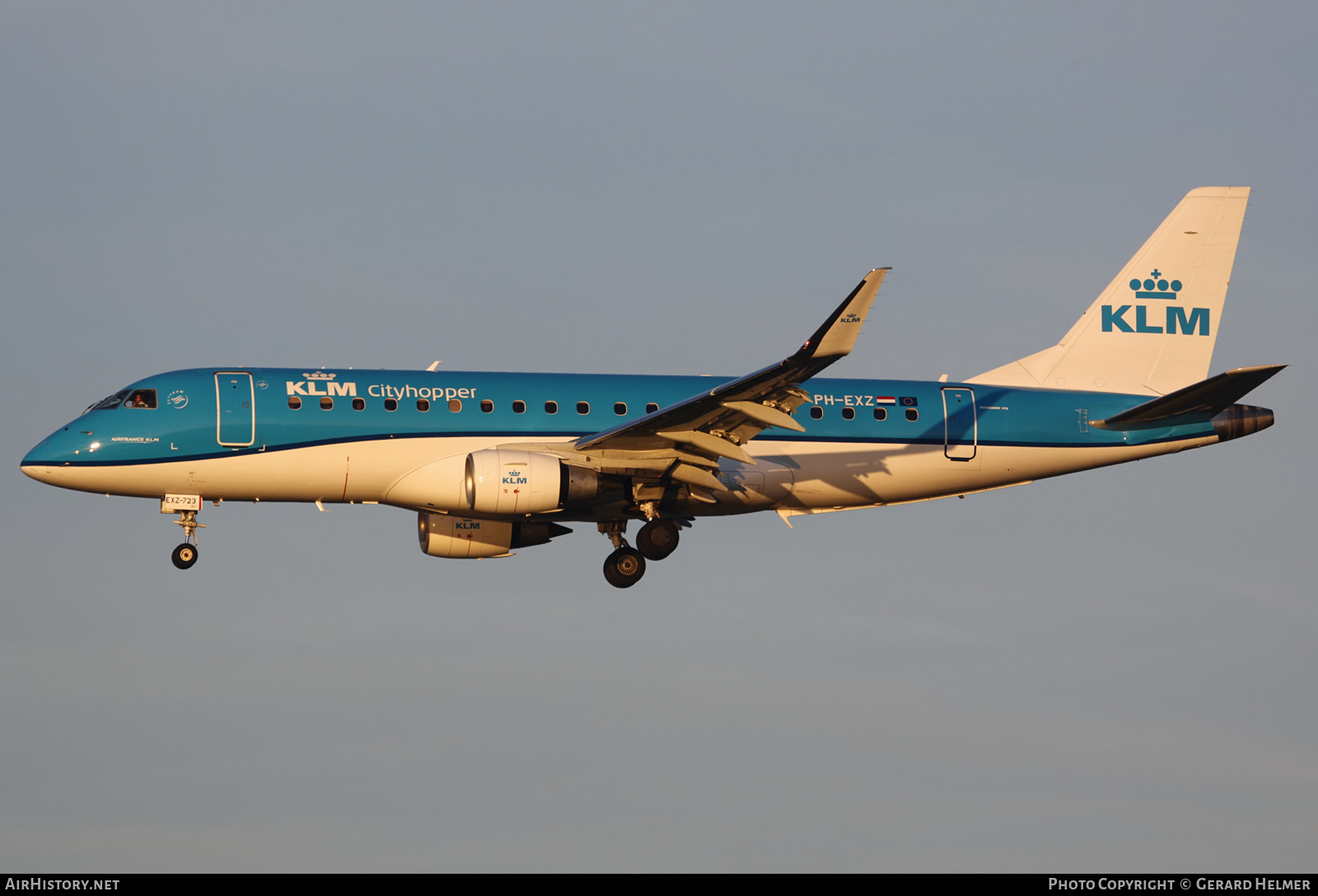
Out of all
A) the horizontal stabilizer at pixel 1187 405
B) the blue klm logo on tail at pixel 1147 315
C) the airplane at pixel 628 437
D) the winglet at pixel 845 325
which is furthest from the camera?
the blue klm logo on tail at pixel 1147 315

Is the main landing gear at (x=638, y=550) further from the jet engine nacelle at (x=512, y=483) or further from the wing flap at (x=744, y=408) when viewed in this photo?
the jet engine nacelle at (x=512, y=483)

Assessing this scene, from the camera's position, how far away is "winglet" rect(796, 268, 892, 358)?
33.7m

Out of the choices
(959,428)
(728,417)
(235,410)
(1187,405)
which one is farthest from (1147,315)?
(235,410)

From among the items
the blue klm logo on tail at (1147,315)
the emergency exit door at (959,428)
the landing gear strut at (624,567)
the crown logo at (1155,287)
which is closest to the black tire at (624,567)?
the landing gear strut at (624,567)

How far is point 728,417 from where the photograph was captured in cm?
3934

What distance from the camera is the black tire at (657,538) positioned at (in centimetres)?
4275

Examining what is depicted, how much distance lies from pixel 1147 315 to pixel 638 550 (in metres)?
15.7

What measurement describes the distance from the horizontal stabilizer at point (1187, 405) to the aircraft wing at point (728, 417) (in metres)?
10.2

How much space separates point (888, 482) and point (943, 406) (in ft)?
8.32

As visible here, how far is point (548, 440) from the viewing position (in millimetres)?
41344

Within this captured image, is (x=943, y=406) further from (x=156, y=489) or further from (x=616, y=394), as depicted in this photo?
(x=156, y=489)

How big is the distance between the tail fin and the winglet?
12.7 metres

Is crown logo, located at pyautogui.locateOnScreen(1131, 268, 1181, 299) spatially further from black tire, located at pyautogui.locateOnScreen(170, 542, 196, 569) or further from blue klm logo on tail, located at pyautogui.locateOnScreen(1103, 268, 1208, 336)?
black tire, located at pyautogui.locateOnScreen(170, 542, 196, 569)

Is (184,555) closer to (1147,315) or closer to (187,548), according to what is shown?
(187,548)
